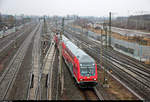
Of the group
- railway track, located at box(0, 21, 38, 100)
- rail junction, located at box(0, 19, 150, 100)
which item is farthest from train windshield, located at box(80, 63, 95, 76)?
railway track, located at box(0, 21, 38, 100)

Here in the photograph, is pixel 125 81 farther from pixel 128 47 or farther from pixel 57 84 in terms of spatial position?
pixel 128 47

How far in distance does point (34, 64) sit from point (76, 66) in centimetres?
1181

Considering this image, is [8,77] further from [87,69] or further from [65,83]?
[87,69]

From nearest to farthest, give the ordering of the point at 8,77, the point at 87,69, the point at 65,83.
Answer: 1. the point at 87,69
2. the point at 65,83
3. the point at 8,77

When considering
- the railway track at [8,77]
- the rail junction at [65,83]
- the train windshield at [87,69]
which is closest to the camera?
the rail junction at [65,83]

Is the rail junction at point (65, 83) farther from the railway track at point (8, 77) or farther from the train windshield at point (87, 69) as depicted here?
the train windshield at point (87, 69)

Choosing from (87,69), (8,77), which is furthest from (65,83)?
(8,77)

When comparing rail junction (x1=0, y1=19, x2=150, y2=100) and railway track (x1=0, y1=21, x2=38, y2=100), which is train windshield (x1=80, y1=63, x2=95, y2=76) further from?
railway track (x1=0, y1=21, x2=38, y2=100)

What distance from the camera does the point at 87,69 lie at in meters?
16.5

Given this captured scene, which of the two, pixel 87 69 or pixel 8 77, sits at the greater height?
pixel 87 69

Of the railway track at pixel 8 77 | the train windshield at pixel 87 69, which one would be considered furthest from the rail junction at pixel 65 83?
the train windshield at pixel 87 69

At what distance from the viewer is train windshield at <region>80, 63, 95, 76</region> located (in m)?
16.3

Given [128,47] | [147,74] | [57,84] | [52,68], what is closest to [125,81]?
[147,74]

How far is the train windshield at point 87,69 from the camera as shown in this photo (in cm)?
1633
